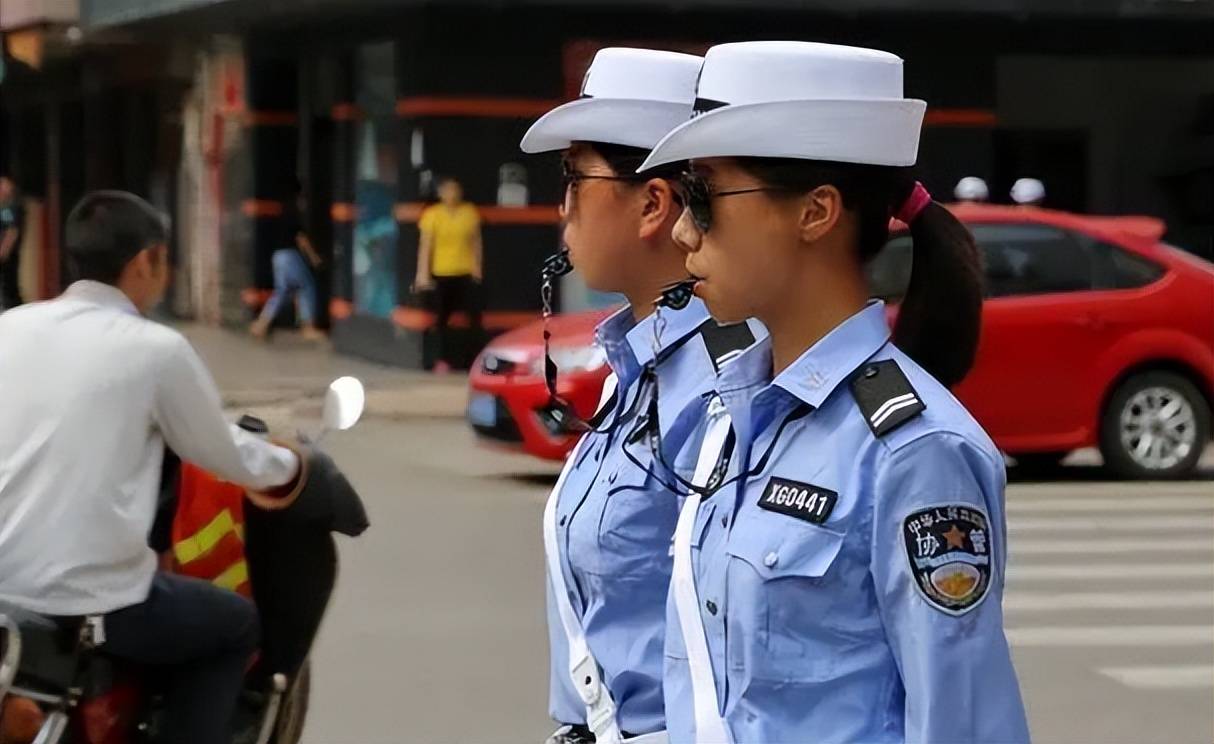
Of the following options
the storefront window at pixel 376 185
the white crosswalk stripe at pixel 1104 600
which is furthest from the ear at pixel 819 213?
the storefront window at pixel 376 185

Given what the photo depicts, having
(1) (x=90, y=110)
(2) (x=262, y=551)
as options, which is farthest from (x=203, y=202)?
(2) (x=262, y=551)

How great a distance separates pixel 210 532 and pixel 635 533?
56.9 inches

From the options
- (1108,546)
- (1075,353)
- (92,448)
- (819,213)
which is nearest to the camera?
(819,213)

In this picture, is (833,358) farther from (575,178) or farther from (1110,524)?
(1110,524)

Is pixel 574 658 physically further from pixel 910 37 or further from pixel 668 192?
pixel 910 37

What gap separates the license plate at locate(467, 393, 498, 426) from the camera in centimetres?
1327

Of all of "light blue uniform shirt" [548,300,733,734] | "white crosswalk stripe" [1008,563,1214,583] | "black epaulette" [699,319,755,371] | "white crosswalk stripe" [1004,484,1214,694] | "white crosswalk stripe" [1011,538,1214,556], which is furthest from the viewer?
"white crosswalk stripe" [1011,538,1214,556]

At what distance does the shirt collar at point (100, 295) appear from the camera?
423 cm

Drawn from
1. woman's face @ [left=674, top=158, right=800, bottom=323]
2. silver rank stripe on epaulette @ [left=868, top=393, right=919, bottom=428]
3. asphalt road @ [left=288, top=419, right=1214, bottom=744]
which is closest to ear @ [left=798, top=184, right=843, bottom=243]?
woman's face @ [left=674, top=158, right=800, bottom=323]

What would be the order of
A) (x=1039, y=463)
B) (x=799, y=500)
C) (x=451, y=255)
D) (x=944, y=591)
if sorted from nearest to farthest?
(x=944, y=591) → (x=799, y=500) → (x=1039, y=463) → (x=451, y=255)

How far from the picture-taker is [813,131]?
2449 mm

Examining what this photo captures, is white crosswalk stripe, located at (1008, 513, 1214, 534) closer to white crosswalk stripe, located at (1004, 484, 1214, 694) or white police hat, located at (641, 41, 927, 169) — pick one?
white crosswalk stripe, located at (1004, 484, 1214, 694)

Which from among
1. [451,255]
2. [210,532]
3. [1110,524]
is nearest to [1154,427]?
[1110,524]

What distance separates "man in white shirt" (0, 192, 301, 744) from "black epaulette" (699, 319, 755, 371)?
1.28 meters
